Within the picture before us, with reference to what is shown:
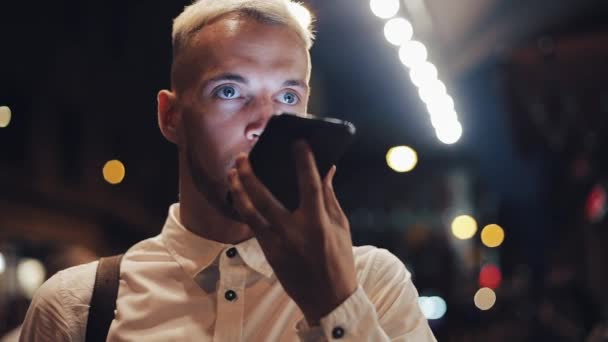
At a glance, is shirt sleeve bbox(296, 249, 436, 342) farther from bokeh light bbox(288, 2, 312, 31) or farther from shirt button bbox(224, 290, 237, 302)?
bokeh light bbox(288, 2, 312, 31)

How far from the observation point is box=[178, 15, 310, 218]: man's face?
2.46 metres

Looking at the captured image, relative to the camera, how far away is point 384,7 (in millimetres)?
4973

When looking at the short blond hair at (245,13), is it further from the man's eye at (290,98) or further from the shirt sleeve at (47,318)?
the shirt sleeve at (47,318)

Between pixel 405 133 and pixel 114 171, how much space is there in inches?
474

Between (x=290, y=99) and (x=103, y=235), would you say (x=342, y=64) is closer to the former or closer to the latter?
(x=290, y=99)

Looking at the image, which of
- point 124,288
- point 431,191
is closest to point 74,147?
point 431,191

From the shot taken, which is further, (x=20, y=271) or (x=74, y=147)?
(x=74, y=147)

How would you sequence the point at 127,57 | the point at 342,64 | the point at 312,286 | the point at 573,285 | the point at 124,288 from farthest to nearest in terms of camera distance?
the point at 127,57 → the point at 342,64 → the point at 573,285 → the point at 124,288 → the point at 312,286

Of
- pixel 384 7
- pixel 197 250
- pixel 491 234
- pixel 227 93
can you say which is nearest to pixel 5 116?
pixel 384 7

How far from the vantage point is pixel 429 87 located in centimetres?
612

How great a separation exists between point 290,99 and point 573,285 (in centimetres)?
699

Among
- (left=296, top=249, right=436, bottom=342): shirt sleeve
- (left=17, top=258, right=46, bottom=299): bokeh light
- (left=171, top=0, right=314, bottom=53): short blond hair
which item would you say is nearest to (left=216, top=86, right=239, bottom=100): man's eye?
(left=171, top=0, right=314, bottom=53): short blond hair

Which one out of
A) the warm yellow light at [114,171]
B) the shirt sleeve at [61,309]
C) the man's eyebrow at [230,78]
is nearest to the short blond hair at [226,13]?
the man's eyebrow at [230,78]

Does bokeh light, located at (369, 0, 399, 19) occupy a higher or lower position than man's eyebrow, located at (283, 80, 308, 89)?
higher
